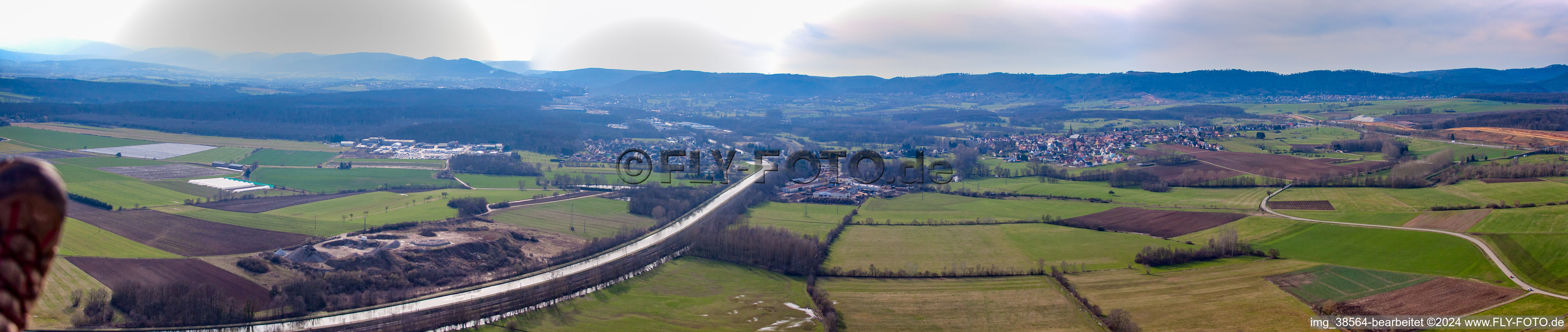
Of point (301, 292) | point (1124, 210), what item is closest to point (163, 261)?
point (301, 292)

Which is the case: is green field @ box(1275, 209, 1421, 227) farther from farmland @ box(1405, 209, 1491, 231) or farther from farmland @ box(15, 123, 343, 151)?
farmland @ box(15, 123, 343, 151)

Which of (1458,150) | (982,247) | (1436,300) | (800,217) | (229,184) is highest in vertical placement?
(1458,150)

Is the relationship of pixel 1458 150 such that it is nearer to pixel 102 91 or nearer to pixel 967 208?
pixel 967 208

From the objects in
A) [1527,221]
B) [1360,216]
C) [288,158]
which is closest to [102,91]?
[288,158]

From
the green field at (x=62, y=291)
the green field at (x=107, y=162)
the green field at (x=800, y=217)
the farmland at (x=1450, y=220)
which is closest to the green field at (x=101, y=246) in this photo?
the green field at (x=62, y=291)

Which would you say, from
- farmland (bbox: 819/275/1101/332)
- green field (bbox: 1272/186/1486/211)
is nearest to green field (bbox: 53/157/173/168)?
farmland (bbox: 819/275/1101/332)
